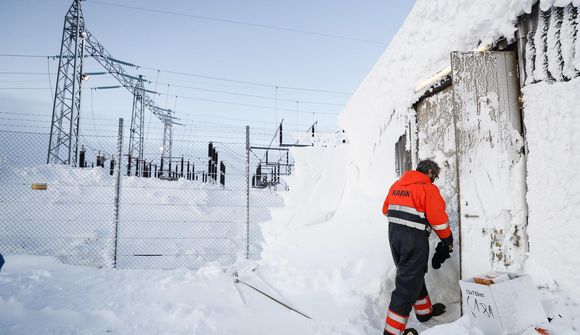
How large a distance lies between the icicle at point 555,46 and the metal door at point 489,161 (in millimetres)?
414

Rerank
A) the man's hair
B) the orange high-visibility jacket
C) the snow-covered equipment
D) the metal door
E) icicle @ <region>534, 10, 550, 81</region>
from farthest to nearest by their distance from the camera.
A: 1. the man's hair
2. the orange high-visibility jacket
3. the metal door
4. icicle @ <region>534, 10, 550, 81</region>
5. the snow-covered equipment

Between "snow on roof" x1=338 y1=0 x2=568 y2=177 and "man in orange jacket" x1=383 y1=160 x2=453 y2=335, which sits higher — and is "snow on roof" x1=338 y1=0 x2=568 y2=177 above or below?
above

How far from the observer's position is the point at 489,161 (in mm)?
2729

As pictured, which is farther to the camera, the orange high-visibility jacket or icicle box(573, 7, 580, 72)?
the orange high-visibility jacket

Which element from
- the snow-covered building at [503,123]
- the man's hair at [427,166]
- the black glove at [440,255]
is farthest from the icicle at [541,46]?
the black glove at [440,255]

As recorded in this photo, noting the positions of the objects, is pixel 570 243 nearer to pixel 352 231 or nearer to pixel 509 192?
pixel 509 192

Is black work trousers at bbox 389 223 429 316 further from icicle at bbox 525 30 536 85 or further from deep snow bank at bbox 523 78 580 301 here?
icicle at bbox 525 30 536 85

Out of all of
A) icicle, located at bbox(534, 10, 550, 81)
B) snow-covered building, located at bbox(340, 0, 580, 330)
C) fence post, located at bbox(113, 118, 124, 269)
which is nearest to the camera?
snow-covered building, located at bbox(340, 0, 580, 330)

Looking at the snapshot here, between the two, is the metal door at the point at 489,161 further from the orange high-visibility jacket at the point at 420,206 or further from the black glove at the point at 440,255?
the orange high-visibility jacket at the point at 420,206

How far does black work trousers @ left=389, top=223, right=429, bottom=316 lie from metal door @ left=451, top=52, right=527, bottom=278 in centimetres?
43

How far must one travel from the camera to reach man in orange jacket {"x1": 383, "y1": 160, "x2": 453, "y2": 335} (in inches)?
108

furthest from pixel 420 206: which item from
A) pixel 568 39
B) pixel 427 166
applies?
pixel 568 39

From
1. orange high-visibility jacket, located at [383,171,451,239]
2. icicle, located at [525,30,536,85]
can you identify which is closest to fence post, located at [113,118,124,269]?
orange high-visibility jacket, located at [383,171,451,239]

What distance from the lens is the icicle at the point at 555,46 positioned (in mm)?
2133
